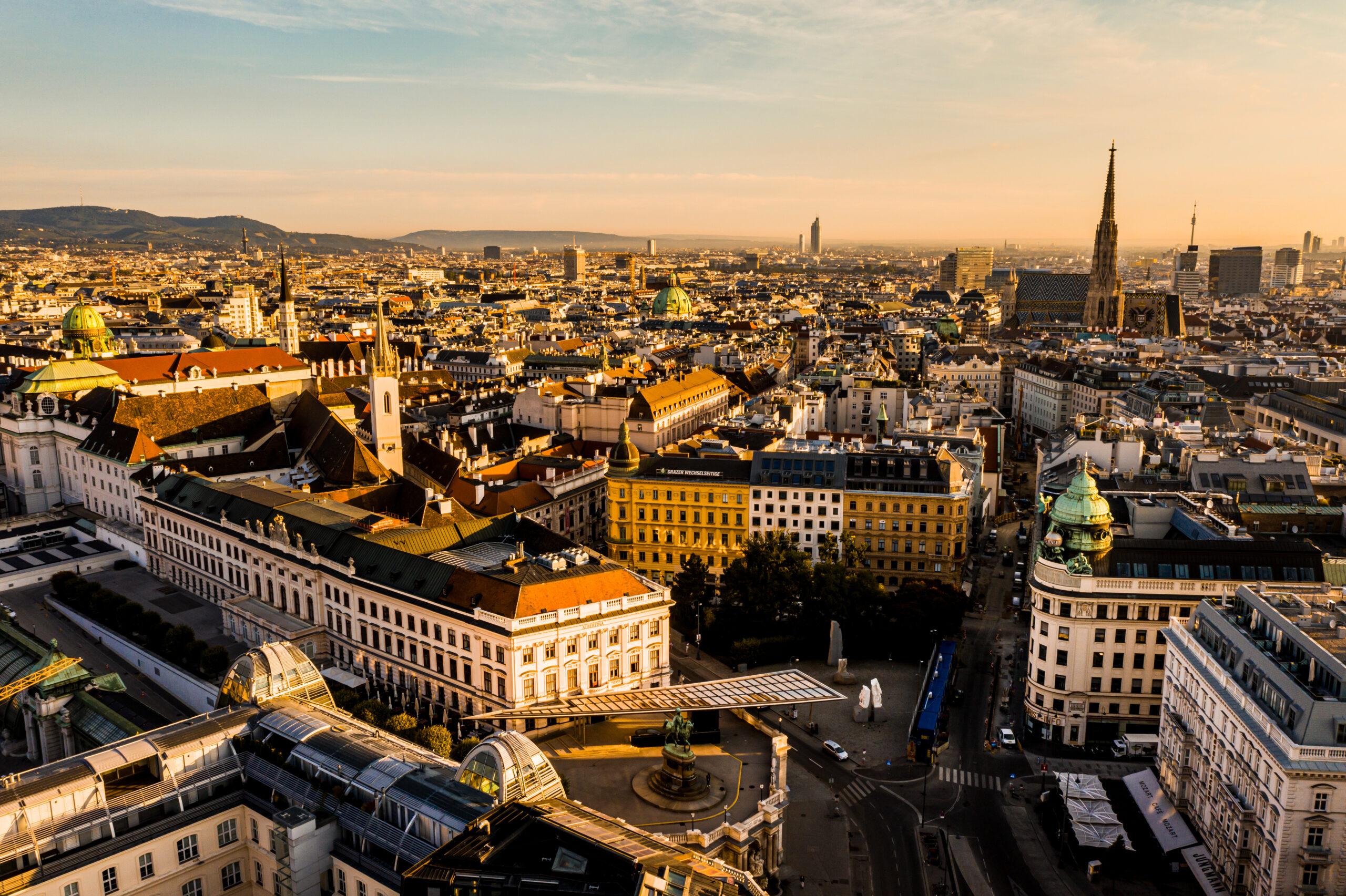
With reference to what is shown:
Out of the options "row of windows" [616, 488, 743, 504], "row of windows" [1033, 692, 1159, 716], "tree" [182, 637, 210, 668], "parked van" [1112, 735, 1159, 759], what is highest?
"row of windows" [616, 488, 743, 504]

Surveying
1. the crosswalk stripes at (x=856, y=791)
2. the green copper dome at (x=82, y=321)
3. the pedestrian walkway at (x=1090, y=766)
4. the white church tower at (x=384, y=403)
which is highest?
the green copper dome at (x=82, y=321)

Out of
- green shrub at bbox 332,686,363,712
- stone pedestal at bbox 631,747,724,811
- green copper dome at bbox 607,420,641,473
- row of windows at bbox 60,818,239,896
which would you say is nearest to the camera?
row of windows at bbox 60,818,239,896

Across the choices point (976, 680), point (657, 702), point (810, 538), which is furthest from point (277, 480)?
point (976, 680)

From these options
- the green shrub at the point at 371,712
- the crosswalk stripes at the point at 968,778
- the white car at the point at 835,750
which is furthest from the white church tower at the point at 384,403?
the crosswalk stripes at the point at 968,778

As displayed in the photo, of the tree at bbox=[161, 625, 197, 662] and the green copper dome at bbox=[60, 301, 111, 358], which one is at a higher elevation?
the green copper dome at bbox=[60, 301, 111, 358]

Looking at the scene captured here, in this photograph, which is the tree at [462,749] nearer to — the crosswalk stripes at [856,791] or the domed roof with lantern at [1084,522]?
the crosswalk stripes at [856,791]

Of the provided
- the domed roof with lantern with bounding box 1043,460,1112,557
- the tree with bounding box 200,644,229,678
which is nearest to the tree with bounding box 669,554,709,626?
the domed roof with lantern with bounding box 1043,460,1112,557

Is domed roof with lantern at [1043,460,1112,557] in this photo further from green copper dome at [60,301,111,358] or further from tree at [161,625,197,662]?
green copper dome at [60,301,111,358]
